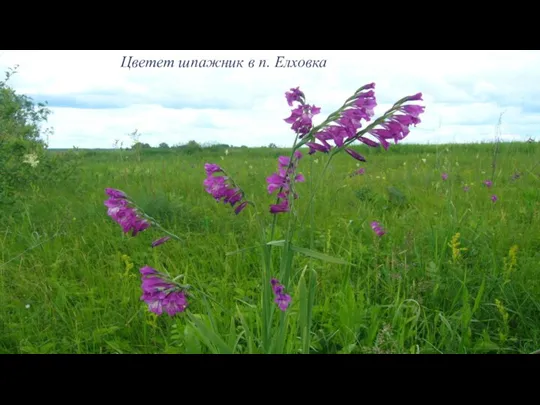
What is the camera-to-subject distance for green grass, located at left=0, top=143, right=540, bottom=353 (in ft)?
6.21

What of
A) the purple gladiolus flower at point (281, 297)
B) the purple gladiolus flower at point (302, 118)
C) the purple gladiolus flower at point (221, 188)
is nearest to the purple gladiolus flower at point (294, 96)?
the purple gladiolus flower at point (302, 118)

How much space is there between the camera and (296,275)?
86.4 inches

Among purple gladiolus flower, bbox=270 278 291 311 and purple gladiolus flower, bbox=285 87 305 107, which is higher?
purple gladiolus flower, bbox=285 87 305 107

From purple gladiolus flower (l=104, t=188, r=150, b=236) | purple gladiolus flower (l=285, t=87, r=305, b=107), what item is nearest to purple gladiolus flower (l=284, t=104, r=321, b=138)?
purple gladiolus flower (l=285, t=87, r=305, b=107)

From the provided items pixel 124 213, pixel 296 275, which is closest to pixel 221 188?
pixel 124 213

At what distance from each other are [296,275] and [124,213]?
1.07 meters

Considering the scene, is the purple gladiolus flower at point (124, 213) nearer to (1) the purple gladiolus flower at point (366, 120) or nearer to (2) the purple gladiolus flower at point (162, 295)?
(2) the purple gladiolus flower at point (162, 295)

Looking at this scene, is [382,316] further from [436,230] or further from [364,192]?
[364,192]

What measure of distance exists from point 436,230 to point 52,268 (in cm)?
244

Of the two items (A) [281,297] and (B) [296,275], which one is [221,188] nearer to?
(A) [281,297]

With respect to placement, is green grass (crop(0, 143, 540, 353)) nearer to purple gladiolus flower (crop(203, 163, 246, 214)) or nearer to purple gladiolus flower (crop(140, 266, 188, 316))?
purple gladiolus flower (crop(140, 266, 188, 316))

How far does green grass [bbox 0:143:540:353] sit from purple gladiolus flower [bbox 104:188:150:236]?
1.17 ft

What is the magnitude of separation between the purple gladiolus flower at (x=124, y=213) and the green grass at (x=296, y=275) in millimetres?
357

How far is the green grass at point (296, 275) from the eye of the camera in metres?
1.89
